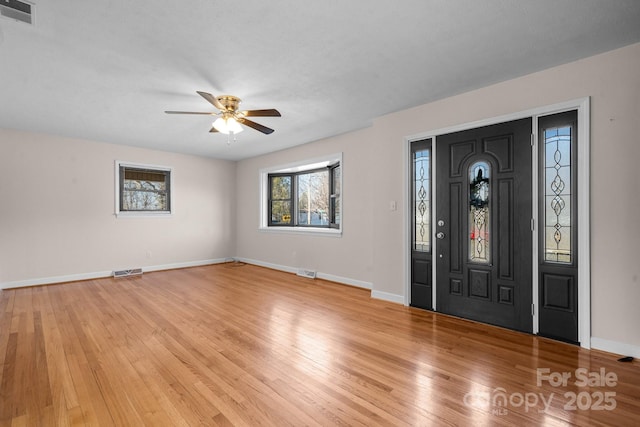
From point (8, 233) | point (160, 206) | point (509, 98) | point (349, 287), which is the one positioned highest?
point (509, 98)

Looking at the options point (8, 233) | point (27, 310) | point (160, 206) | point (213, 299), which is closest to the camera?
point (27, 310)

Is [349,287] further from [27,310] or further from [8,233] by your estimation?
[8,233]

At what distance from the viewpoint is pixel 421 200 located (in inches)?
150

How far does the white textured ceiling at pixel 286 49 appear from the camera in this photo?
6.65 feet

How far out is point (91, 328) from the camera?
10.2ft

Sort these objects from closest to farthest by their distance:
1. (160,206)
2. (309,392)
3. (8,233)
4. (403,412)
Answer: (403,412), (309,392), (8,233), (160,206)

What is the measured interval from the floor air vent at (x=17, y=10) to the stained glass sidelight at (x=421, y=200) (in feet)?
12.1

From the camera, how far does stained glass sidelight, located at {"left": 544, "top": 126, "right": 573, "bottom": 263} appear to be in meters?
2.78

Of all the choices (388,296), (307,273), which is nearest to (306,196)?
(307,273)

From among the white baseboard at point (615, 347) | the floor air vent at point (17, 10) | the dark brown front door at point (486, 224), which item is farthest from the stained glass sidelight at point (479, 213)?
the floor air vent at point (17, 10)

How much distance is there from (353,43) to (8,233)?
593cm

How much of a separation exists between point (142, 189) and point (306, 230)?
A: 11.5ft

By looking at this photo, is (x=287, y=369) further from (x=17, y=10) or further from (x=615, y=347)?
(x=17, y=10)

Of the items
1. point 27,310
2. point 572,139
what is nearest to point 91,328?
point 27,310
